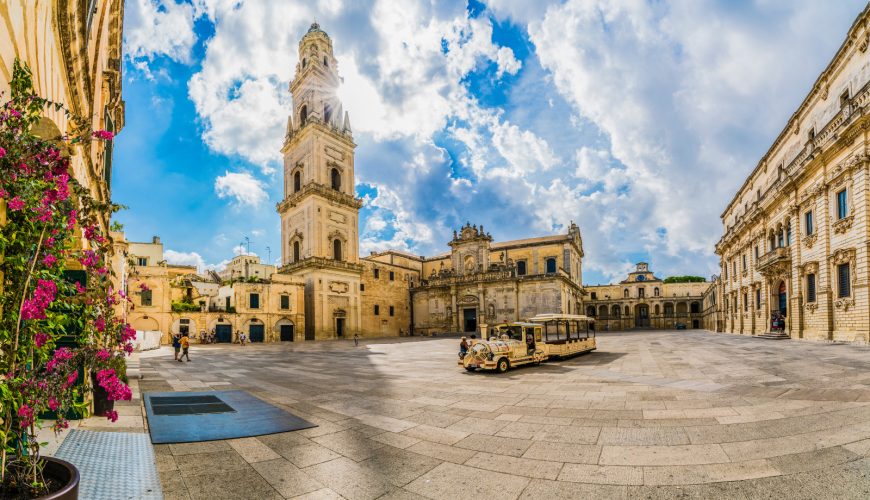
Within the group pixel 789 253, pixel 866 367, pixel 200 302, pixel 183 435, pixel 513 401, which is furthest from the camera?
pixel 200 302

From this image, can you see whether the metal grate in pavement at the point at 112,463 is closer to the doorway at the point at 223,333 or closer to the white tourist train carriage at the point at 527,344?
the white tourist train carriage at the point at 527,344

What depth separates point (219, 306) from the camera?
34938mm

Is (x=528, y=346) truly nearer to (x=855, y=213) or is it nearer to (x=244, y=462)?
(x=244, y=462)

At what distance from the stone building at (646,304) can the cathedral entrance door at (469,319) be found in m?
33.1

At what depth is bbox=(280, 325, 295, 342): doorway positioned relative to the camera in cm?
3720

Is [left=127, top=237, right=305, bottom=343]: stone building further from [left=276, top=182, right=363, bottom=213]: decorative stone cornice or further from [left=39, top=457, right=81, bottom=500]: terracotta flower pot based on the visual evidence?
[left=39, top=457, right=81, bottom=500]: terracotta flower pot

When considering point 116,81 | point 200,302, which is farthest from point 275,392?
point 200,302

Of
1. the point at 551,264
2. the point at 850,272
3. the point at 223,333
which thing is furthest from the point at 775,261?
the point at 223,333

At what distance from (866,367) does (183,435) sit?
16.1m

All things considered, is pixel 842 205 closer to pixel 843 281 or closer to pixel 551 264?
pixel 843 281

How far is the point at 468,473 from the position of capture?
4.85m

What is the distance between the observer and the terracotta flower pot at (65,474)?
109 inches

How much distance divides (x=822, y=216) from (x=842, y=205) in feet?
4.99

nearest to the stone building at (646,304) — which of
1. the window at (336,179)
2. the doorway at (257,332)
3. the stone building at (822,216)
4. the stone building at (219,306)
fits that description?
the stone building at (822,216)
